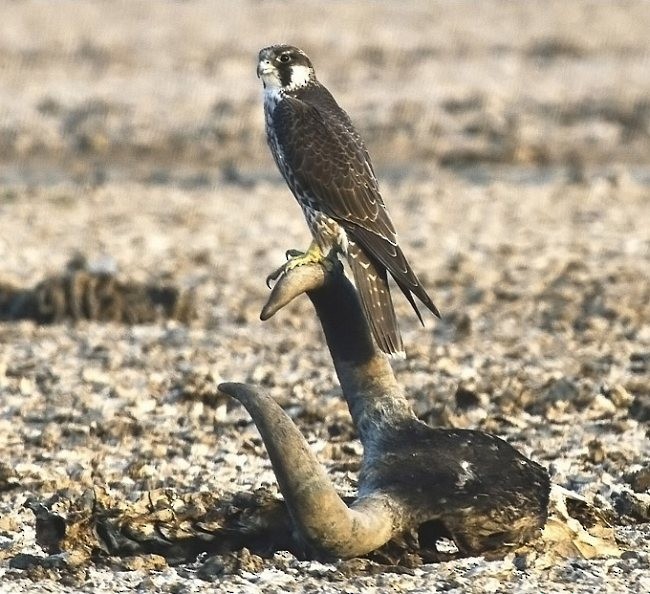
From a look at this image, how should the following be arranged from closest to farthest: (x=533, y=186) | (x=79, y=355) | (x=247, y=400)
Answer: (x=247, y=400) → (x=79, y=355) → (x=533, y=186)

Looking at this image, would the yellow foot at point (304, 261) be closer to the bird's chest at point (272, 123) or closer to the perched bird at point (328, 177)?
the perched bird at point (328, 177)

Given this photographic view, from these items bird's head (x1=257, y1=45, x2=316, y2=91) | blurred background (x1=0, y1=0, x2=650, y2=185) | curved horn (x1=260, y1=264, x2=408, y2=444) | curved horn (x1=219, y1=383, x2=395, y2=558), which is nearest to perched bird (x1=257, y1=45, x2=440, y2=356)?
bird's head (x1=257, y1=45, x2=316, y2=91)

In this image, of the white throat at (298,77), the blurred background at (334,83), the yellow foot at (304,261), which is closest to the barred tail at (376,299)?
the yellow foot at (304,261)

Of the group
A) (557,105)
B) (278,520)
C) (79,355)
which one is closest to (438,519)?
(278,520)

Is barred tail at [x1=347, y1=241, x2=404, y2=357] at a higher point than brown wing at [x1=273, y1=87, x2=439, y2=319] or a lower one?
lower

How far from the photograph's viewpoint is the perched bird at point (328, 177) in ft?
20.1

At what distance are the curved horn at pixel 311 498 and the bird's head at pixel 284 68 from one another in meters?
2.17

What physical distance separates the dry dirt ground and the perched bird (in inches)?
31.2

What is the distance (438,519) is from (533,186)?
10.2m

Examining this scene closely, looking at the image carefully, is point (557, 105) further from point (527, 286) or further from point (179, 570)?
point (179, 570)

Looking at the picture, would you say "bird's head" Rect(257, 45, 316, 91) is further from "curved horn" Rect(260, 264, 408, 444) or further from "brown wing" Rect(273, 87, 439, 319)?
"curved horn" Rect(260, 264, 408, 444)

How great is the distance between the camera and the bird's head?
22.5ft

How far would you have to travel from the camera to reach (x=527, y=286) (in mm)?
10250

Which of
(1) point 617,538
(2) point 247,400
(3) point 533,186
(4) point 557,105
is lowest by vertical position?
(1) point 617,538
